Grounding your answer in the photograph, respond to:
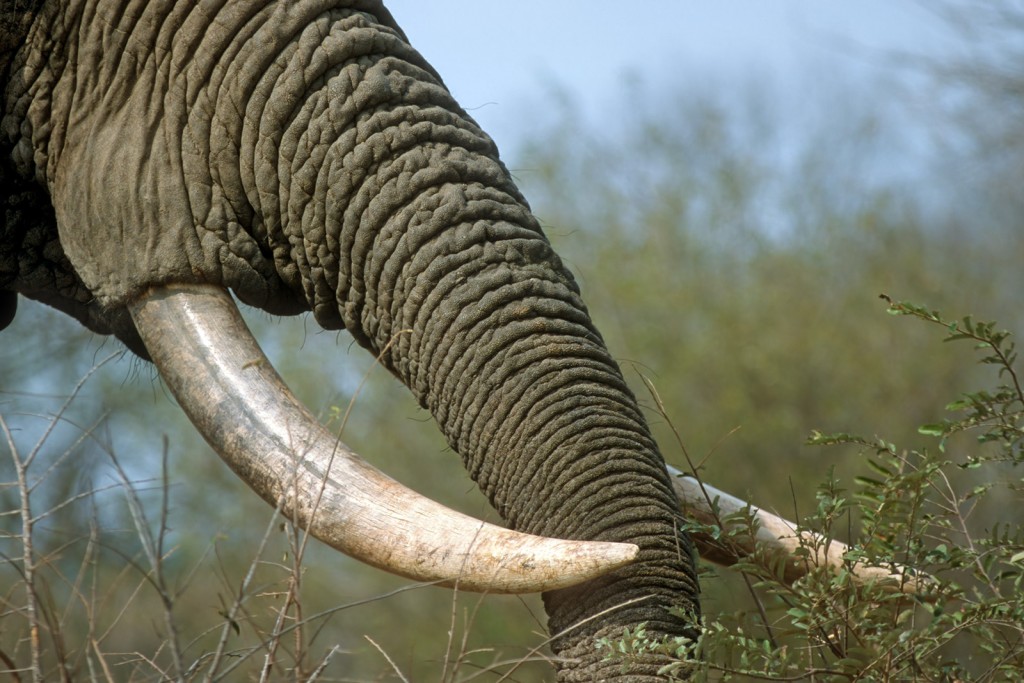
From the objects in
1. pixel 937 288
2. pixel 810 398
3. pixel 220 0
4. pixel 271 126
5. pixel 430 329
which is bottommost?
pixel 810 398

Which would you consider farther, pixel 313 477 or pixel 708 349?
pixel 708 349

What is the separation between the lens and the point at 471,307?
8.07 ft

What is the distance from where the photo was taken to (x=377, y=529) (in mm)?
2232

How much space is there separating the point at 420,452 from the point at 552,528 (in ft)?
30.9

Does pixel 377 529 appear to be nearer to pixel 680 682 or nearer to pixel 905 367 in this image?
pixel 680 682

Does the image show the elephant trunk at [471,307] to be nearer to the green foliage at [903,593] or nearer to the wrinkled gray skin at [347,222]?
the wrinkled gray skin at [347,222]

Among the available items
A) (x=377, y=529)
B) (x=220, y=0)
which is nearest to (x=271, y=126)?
(x=220, y=0)

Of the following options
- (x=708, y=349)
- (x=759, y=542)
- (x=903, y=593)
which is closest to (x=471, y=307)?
(x=759, y=542)

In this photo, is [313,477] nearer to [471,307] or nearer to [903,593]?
[471,307]

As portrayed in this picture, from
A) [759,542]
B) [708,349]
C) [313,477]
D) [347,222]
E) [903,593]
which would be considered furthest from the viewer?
[708,349]

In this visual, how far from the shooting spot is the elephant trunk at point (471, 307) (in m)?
2.30

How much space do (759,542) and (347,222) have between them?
103 cm

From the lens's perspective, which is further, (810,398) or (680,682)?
(810,398)

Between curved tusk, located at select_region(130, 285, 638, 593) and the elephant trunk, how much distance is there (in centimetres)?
20
